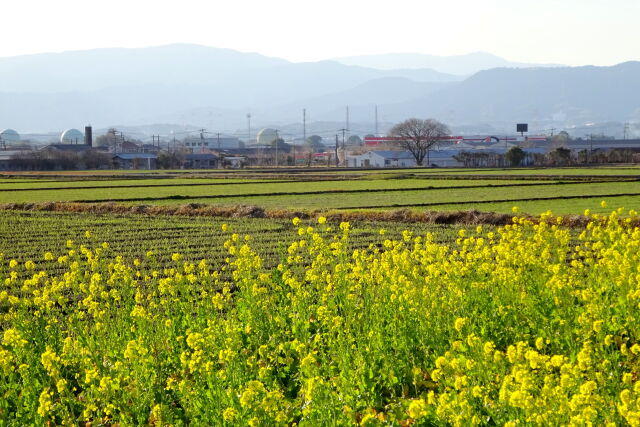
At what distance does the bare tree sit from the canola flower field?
95.8 m

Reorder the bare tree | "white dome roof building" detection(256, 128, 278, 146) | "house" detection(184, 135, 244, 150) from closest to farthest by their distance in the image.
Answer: the bare tree → "white dome roof building" detection(256, 128, 278, 146) → "house" detection(184, 135, 244, 150)

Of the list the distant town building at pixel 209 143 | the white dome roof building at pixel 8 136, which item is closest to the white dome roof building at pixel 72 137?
the white dome roof building at pixel 8 136

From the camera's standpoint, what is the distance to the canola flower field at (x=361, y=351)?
5375 mm

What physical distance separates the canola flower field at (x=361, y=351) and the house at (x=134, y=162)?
94.6 m

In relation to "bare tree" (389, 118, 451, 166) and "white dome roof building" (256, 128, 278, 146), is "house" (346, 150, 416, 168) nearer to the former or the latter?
"bare tree" (389, 118, 451, 166)

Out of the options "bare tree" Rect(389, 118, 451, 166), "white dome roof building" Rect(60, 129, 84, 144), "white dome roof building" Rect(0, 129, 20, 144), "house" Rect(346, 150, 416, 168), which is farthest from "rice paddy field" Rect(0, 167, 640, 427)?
"white dome roof building" Rect(0, 129, 20, 144)

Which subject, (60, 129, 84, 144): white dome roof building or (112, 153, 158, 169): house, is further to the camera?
(60, 129, 84, 144): white dome roof building

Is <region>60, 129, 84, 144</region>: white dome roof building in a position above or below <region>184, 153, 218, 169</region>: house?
above

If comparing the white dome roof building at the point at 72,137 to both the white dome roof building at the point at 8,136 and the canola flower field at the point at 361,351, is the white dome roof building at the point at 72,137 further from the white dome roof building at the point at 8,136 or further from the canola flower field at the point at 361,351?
the canola flower field at the point at 361,351

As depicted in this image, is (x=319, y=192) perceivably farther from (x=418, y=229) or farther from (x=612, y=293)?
(x=612, y=293)

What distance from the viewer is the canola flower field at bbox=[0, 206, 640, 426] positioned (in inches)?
212

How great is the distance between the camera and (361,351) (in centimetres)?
701

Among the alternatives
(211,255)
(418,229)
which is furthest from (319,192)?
(211,255)

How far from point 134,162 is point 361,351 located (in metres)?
98.7
